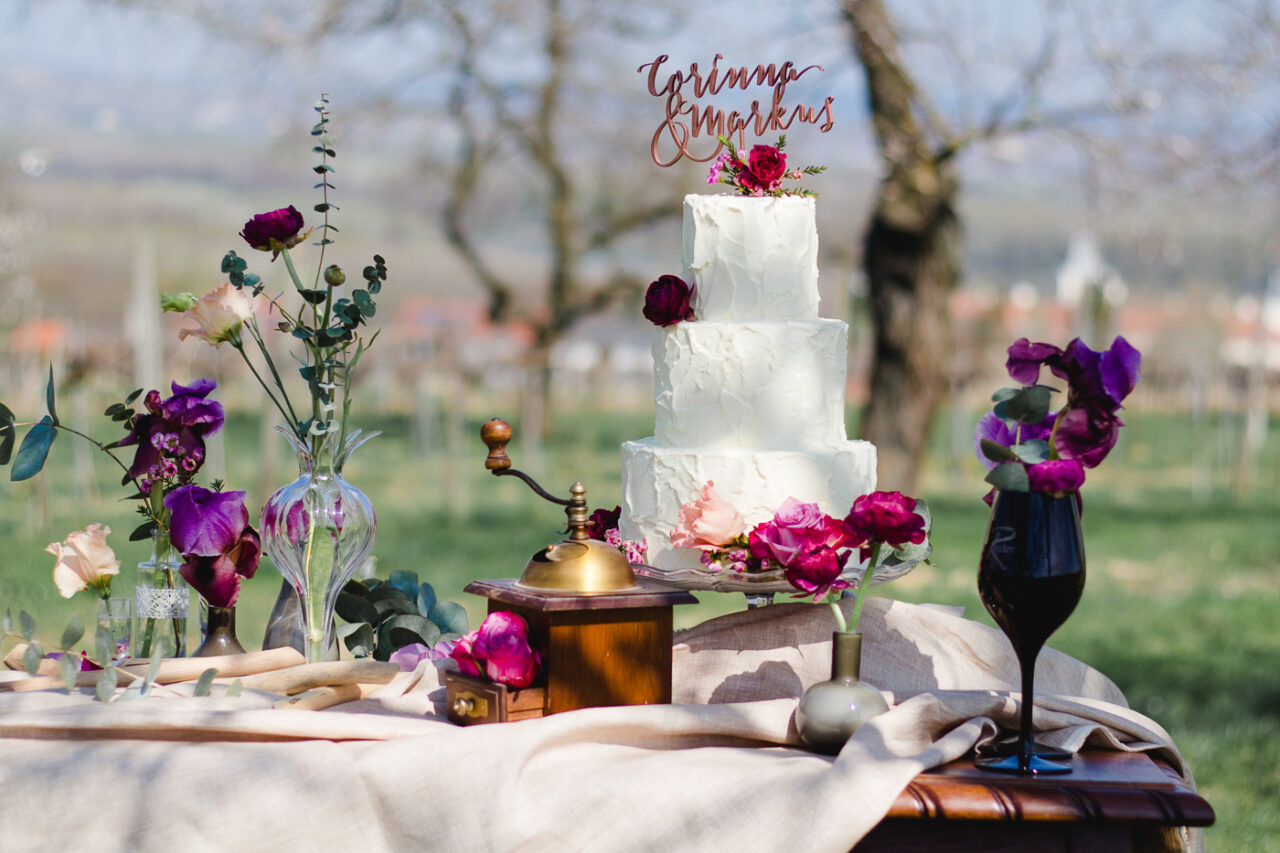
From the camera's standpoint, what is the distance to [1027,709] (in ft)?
5.77

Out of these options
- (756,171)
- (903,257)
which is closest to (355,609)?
(756,171)

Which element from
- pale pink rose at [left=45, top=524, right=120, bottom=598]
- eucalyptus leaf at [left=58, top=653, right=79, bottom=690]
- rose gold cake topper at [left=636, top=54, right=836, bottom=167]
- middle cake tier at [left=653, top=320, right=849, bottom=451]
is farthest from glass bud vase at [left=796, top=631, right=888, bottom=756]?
pale pink rose at [left=45, top=524, right=120, bottom=598]

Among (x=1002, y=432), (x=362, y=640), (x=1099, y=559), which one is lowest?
(x=1099, y=559)

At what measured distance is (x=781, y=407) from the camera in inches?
89.3

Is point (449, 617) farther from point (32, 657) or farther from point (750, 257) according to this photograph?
point (750, 257)

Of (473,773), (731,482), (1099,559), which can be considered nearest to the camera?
(473,773)

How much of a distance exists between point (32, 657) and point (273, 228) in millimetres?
779

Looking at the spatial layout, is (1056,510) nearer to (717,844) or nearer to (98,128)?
(717,844)

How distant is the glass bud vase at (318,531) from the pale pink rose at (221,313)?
0.66 ft

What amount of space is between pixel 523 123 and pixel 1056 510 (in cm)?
1332

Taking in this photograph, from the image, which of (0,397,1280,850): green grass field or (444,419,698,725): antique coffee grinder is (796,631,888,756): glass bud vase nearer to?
(444,419,698,725): antique coffee grinder

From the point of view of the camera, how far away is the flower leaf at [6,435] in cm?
227

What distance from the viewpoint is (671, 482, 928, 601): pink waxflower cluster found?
6.03 feet


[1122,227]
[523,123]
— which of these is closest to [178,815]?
[1122,227]
